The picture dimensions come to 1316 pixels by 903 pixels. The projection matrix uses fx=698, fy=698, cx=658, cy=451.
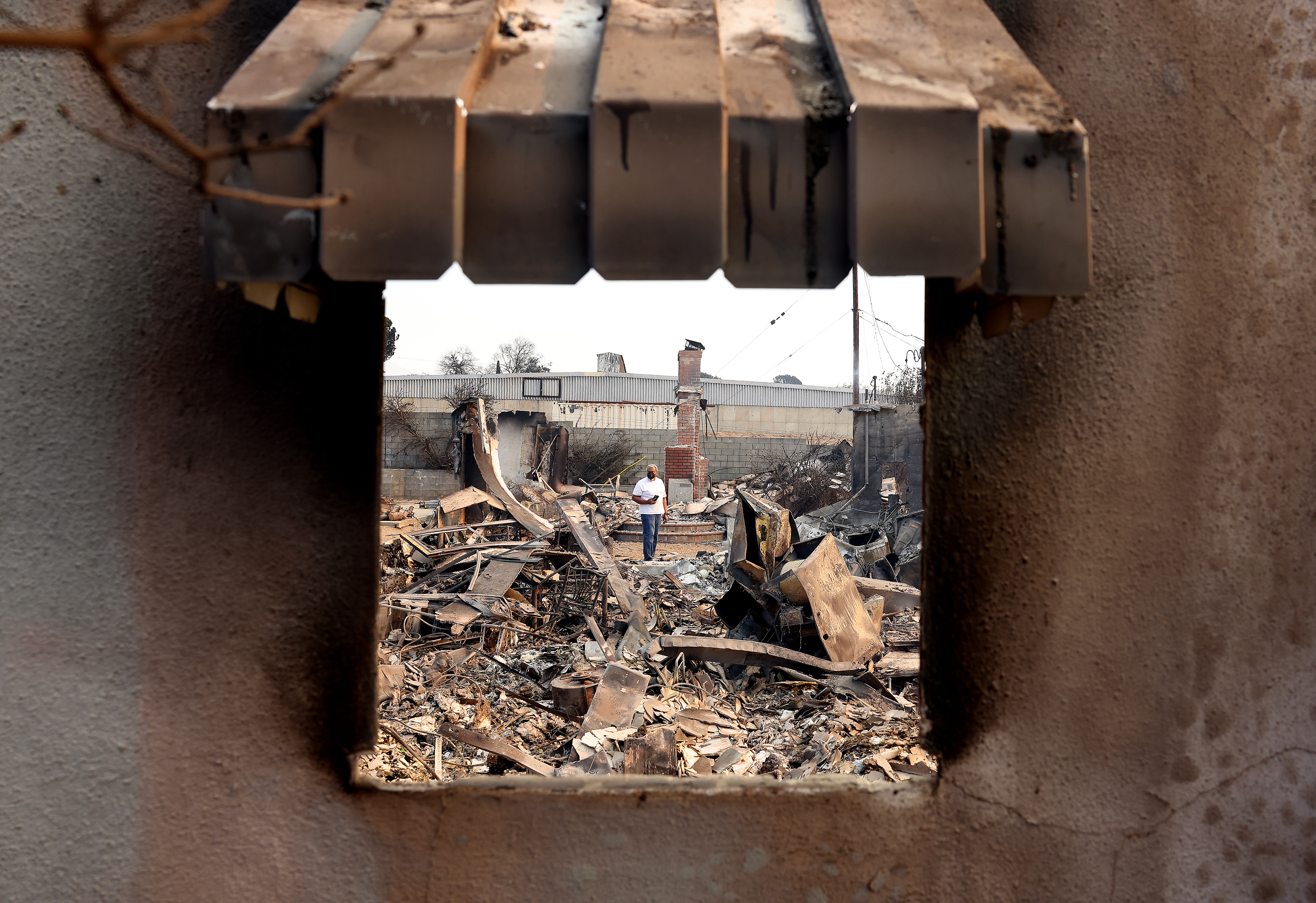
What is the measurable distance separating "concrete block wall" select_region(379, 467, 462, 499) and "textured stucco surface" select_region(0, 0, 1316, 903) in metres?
19.1

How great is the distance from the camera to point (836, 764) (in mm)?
4828

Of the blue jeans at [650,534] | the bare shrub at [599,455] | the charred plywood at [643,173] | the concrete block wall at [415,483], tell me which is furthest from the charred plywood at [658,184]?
the bare shrub at [599,455]

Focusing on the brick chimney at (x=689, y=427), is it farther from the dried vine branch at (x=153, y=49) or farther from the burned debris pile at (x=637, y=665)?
the dried vine branch at (x=153, y=49)

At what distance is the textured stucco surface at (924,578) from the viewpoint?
184 centimetres

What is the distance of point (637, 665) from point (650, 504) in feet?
19.3

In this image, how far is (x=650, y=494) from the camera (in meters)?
12.5

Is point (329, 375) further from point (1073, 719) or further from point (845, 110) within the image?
point (1073, 719)

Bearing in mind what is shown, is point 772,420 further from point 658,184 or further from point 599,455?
point 658,184

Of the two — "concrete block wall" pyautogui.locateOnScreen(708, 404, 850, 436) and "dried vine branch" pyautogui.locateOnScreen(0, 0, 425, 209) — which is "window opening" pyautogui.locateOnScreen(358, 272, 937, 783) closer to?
"dried vine branch" pyautogui.locateOnScreen(0, 0, 425, 209)

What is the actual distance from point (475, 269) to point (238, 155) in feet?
1.76

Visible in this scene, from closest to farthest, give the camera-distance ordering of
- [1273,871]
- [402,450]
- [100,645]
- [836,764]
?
[100,645] → [1273,871] → [836,764] → [402,450]

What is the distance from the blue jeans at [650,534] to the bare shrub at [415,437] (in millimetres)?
11390

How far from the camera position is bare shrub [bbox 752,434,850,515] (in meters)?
18.9

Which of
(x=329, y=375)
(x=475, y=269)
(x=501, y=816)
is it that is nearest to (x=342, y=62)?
(x=475, y=269)
